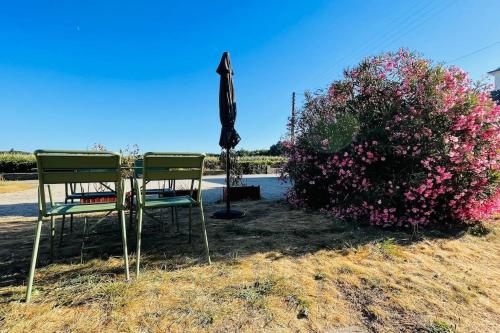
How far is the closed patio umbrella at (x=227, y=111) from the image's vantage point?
16.9 ft

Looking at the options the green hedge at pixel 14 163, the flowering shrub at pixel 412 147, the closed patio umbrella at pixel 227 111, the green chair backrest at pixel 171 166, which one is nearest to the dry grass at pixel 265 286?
the flowering shrub at pixel 412 147

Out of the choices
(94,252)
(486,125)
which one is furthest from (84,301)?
(486,125)

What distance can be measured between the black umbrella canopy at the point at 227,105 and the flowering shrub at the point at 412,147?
5.33 feet

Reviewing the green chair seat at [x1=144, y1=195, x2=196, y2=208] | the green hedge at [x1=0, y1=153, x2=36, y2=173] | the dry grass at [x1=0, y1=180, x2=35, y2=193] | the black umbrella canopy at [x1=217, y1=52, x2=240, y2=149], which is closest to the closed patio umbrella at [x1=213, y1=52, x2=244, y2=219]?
the black umbrella canopy at [x1=217, y1=52, x2=240, y2=149]

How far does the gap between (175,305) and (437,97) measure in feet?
14.3

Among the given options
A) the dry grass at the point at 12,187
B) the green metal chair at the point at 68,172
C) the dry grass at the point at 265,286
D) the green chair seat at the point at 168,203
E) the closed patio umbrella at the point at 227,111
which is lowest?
the dry grass at the point at 265,286

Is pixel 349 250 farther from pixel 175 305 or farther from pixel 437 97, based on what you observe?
pixel 437 97

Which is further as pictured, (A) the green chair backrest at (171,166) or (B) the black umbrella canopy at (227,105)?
(B) the black umbrella canopy at (227,105)

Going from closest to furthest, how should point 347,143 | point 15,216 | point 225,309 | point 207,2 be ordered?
point 225,309, point 347,143, point 15,216, point 207,2

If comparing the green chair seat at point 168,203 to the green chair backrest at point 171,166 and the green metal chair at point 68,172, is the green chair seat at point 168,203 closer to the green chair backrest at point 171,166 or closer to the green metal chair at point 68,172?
the green chair backrest at point 171,166

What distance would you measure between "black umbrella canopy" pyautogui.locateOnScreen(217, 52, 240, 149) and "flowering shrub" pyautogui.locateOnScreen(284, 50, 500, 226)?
1.62 metres

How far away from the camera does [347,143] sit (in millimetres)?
5105

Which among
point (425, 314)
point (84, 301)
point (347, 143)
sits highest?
point (347, 143)

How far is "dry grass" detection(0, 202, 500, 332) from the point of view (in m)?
1.90
